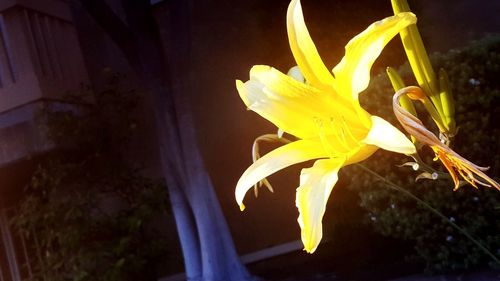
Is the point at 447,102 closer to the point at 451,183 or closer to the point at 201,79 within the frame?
the point at 451,183

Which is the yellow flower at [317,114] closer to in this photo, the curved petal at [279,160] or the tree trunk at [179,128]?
the curved petal at [279,160]

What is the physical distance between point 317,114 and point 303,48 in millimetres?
90

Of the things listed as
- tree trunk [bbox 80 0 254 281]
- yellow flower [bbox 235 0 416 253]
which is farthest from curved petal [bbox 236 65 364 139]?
tree trunk [bbox 80 0 254 281]

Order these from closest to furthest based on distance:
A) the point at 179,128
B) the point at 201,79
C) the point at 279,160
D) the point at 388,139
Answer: the point at 388,139 < the point at 279,160 < the point at 179,128 < the point at 201,79

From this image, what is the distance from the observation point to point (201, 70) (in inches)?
247

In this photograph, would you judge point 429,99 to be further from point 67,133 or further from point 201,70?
point 201,70

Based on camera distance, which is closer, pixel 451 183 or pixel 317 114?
pixel 317 114

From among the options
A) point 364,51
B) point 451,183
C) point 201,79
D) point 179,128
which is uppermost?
point 201,79

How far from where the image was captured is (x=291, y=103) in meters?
0.68

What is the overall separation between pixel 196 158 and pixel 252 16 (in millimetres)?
1608

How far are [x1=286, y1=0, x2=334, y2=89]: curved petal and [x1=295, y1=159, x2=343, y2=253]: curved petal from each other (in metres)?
0.08

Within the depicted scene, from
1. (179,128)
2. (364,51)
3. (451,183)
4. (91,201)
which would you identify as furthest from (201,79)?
(364,51)

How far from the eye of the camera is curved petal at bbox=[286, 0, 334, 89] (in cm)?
63

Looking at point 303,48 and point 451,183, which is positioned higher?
point 303,48
